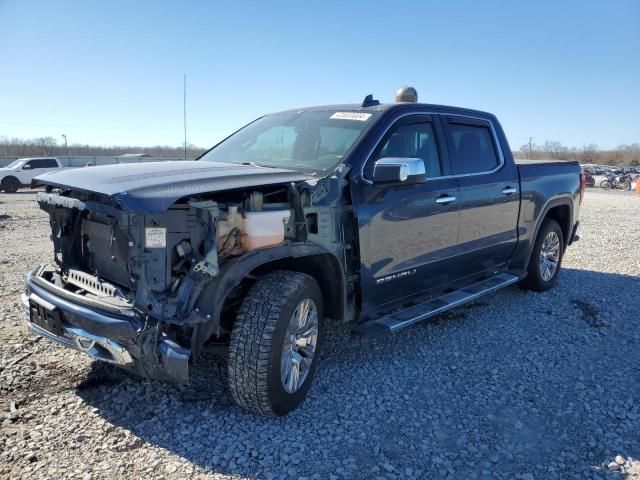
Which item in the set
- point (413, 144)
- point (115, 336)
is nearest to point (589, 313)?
point (413, 144)

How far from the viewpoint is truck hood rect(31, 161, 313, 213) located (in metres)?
2.65

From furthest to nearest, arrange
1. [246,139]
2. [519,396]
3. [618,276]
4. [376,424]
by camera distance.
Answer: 1. [618,276]
2. [246,139]
3. [519,396]
4. [376,424]

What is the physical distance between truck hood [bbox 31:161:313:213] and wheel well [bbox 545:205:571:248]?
4.24 m

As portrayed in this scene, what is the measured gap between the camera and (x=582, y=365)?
426 centimetres

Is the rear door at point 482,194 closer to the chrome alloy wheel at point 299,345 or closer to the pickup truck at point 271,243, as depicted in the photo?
the pickup truck at point 271,243

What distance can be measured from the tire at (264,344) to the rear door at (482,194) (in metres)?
2.16

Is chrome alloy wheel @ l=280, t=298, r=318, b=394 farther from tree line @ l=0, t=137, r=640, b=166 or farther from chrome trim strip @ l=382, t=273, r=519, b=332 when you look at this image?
tree line @ l=0, t=137, r=640, b=166

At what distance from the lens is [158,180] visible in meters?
2.97

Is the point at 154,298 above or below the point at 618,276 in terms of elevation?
above

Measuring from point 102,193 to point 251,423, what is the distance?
161cm

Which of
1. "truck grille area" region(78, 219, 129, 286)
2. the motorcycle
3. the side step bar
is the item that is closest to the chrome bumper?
"truck grille area" region(78, 219, 129, 286)

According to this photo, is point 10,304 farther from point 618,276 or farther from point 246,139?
→ point 618,276

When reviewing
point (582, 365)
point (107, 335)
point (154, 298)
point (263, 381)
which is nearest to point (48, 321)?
point (107, 335)

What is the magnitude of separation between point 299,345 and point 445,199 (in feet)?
6.21
